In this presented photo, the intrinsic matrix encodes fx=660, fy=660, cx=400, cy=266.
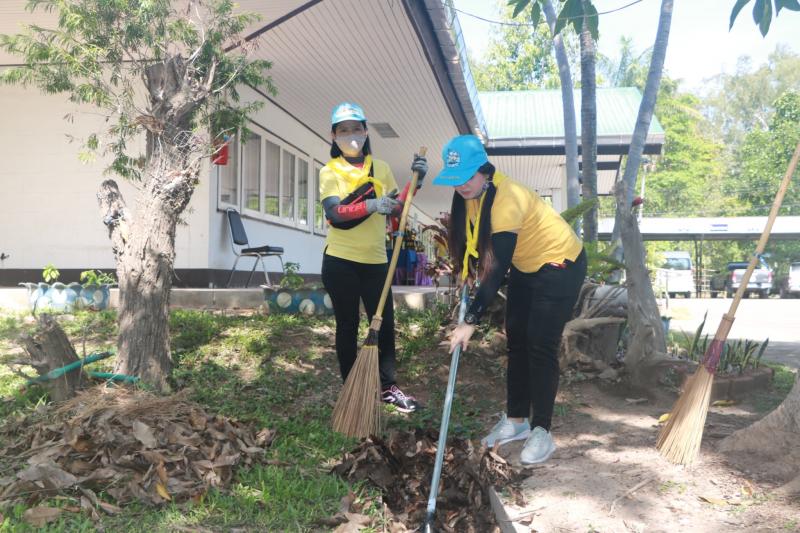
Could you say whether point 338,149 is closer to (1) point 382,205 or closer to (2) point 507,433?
(1) point 382,205

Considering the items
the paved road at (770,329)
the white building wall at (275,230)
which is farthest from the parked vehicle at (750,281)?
the white building wall at (275,230)

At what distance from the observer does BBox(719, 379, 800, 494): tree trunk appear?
9.55 feet

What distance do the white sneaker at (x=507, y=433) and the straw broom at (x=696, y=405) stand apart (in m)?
0.69

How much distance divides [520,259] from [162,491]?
196cm

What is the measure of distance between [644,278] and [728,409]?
1.12 metres

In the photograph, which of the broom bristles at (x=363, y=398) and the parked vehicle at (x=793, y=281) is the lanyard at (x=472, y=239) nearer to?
the broom bristles at (x=363, y=398)

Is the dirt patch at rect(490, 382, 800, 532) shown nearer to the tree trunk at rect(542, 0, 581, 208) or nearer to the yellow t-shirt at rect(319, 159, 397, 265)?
the yellow t-shirt at rect(319, 159, 397, 265)

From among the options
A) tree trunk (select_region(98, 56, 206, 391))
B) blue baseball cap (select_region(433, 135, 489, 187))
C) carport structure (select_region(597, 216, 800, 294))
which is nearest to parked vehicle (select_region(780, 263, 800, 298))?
carport structure (select_region(597, 216, 800, 294))

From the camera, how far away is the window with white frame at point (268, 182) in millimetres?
9859

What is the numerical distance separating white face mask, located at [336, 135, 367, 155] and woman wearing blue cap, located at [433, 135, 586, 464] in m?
0.92

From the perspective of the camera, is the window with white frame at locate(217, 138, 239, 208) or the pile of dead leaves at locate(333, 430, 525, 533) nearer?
the pile of dead leaves at locate(333, 430, 525, 533)

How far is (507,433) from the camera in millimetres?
3523

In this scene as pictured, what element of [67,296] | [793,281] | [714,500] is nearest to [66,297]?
[67,296]

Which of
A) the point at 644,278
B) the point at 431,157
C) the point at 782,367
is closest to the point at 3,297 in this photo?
the point at 644,278
